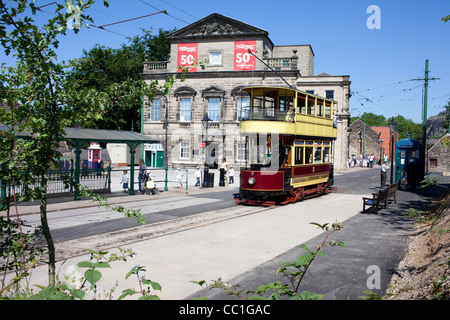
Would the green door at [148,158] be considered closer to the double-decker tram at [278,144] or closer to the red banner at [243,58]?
the red banner at [243,58]

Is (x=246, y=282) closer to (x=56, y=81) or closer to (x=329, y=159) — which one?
(x=56, y=81)

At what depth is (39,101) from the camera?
12.4 ft

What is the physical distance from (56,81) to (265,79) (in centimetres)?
3885

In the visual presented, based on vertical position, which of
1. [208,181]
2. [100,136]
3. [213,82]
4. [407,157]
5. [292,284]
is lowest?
[208,181]

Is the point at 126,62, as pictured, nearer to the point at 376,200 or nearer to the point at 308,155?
the point at 308,155

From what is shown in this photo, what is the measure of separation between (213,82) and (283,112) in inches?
1075

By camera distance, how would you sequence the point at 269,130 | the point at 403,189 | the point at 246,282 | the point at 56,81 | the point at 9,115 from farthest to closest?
the point at 403,189, the point at 269,130, the point at 246,282, the point at 56,81, the point at 9,115

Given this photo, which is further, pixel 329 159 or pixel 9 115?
pixel 329 159

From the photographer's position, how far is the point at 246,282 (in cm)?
710

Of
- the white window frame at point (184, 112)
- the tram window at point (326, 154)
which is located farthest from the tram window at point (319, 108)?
the white window frame at point (184, 112)

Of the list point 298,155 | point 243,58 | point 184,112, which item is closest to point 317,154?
point 298,155

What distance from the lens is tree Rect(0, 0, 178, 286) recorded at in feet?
11.5

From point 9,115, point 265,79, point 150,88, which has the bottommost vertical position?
point 9,115
